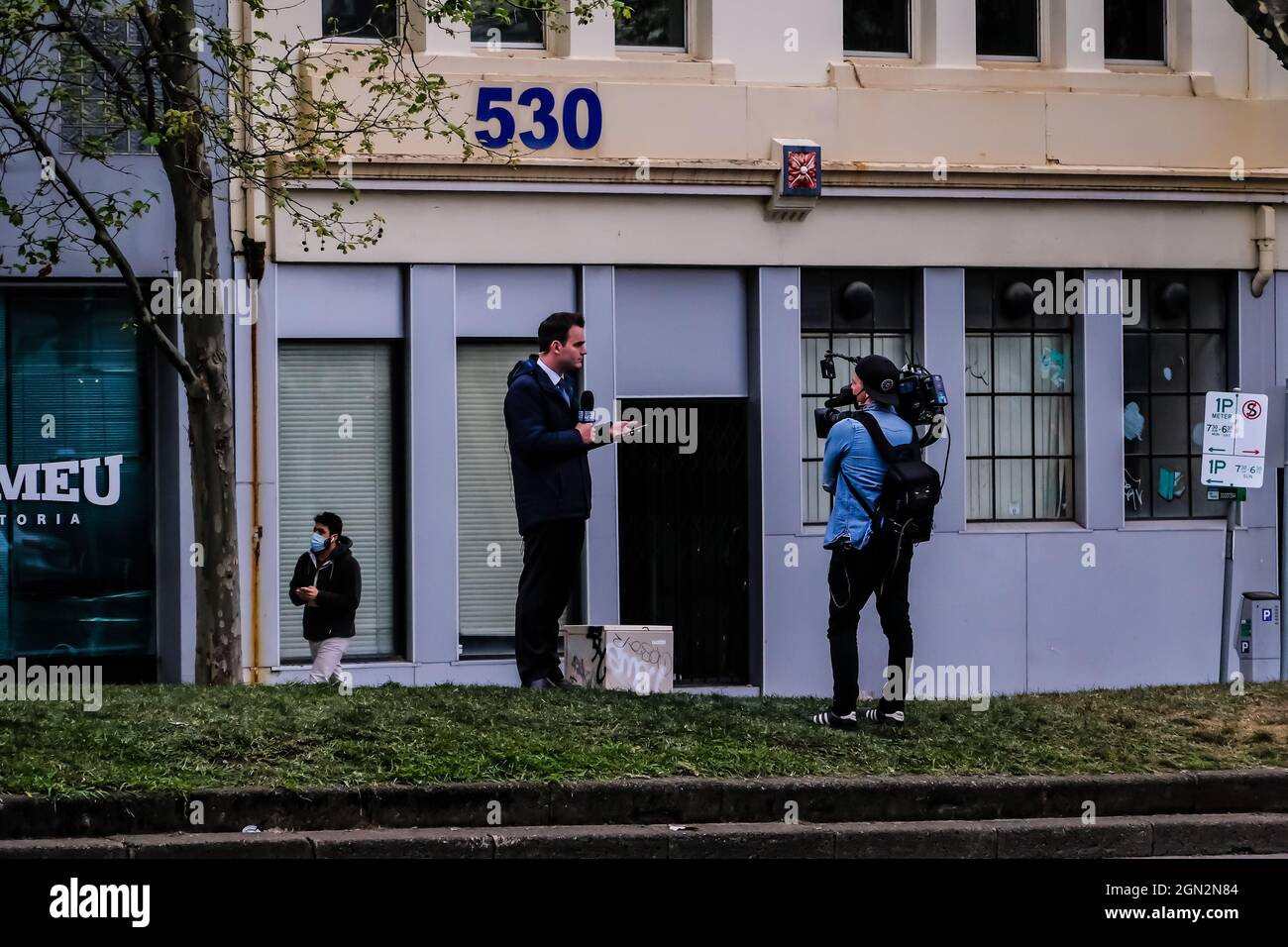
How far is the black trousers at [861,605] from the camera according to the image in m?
10.2

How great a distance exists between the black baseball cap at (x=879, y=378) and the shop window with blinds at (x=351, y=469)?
6290mm

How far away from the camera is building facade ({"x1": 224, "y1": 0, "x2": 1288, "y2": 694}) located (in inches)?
616

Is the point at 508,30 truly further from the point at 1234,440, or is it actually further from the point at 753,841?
the point at 753,841

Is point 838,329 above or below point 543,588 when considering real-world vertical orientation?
above

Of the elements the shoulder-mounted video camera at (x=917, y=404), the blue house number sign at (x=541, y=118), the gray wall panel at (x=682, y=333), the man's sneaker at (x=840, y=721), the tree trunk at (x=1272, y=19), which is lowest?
the man's sneaker at (x=840, y=721)

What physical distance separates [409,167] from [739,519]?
400 centimetres

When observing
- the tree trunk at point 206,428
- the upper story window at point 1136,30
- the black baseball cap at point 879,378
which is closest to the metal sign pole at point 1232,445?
the upper story window at point 1136,30

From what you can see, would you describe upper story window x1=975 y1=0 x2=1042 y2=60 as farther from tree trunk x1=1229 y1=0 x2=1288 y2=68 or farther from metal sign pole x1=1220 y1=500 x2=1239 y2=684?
tree trunk x1=1229 y1=0 x2=1288 y2=68

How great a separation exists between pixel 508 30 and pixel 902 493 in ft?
24.8

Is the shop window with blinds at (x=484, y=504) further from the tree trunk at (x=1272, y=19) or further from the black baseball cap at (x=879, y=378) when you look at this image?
the tree trunk at (x=1272, y=19)

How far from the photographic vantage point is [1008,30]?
17.4 metres

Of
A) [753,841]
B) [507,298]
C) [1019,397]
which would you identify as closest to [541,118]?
[507,298]

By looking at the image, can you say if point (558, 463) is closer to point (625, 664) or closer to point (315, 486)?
point (625, 664)

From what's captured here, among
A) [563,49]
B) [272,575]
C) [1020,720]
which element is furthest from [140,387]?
[1020,720]
